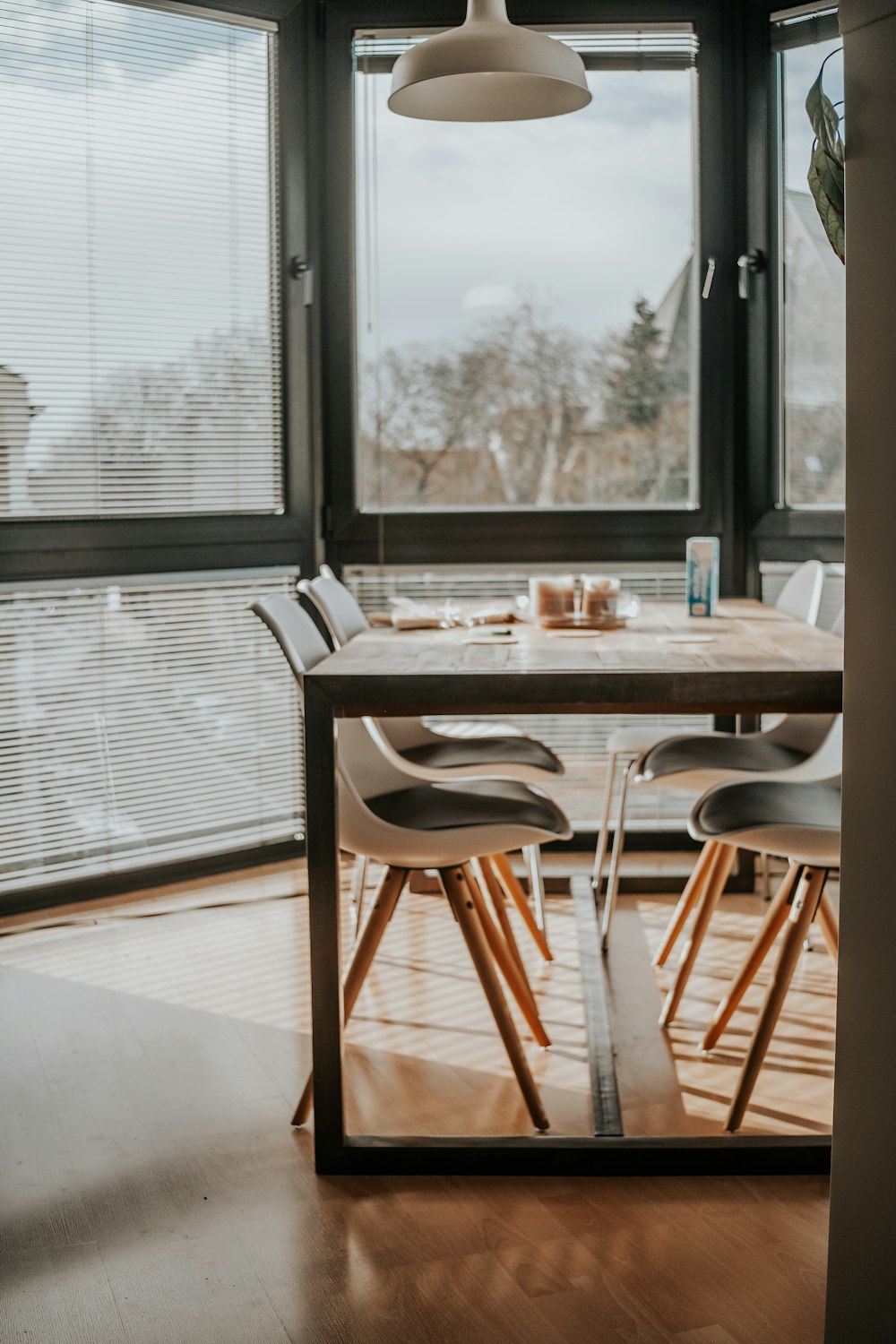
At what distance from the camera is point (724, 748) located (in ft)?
9.96

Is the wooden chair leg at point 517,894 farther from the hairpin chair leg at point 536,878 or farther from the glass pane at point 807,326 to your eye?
the glass pane at point 807,326

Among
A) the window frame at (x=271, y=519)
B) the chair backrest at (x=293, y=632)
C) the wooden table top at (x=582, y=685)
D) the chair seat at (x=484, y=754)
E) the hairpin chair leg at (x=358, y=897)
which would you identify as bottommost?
the hairpin chair leg at (x=358, y=897)

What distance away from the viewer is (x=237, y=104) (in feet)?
11.9

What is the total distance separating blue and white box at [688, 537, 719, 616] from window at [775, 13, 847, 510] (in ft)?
2.59

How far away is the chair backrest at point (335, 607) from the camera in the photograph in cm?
272

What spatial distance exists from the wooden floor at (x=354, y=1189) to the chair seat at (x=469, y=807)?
0.49 metres

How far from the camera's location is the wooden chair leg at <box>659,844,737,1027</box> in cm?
256

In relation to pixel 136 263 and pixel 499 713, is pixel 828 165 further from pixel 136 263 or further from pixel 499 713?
pixel 136 263

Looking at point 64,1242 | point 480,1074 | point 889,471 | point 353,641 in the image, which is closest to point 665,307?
point 353,641

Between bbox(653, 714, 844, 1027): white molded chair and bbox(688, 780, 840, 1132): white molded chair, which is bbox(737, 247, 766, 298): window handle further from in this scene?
bbox(688, 780, 840, 1132): white molded chair

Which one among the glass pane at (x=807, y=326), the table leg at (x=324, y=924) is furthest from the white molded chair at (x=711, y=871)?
the glass pane at (x=807, y=326)

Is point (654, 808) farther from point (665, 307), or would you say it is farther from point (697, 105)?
point (697, 105)

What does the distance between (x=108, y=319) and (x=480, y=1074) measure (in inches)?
88.5

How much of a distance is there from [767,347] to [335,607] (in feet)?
5.56
